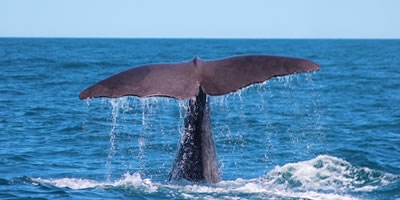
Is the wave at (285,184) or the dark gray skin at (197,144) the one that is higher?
the dark gray skin at (197,144)

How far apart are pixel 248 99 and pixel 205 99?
1669 centimetres

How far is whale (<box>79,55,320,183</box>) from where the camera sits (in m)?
7.91

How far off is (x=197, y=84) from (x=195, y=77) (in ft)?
0.29

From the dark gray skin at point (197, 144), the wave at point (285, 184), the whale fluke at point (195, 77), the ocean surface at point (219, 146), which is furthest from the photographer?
the ocean surface at point (219, 146)

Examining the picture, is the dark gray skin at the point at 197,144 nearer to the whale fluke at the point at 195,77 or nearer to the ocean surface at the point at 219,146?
the ocean surface at the point at 219,146

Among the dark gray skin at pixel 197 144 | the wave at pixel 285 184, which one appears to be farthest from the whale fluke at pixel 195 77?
the wave at pixel 285 184

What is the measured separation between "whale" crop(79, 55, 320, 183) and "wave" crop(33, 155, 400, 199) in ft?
1.12

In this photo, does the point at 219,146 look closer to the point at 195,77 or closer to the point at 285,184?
the point at 285,184

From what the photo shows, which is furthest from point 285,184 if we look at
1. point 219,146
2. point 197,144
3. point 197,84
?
point 219,146

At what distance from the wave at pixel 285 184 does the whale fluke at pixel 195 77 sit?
1481 mm

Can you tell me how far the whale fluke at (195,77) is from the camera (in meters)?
7.87

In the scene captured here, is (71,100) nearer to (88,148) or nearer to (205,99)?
(88,148)

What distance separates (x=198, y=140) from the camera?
354 inches

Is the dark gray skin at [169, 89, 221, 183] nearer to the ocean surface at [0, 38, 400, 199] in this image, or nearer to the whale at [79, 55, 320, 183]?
the whale at [79, 55, 320, 183]
